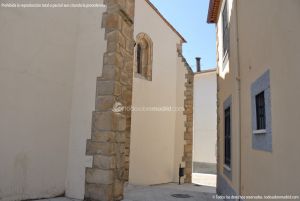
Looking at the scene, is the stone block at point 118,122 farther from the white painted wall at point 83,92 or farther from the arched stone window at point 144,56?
the arched stone window at point 144,56

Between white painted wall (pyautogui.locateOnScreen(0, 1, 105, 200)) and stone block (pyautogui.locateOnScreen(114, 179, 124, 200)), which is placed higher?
white painted wall (pyautogui.locateOnScreen(0, 1, 105, 200))

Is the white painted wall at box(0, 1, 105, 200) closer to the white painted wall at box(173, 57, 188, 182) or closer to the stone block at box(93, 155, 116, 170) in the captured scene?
the stone block at box(93, 155, 116, 170)

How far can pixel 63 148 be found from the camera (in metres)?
5.35

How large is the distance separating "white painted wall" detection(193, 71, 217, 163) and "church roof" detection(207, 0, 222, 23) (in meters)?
12.1

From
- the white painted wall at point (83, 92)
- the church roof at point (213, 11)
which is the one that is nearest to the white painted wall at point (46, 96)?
the white painted wall at point (83, 92)

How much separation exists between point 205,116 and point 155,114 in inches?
437

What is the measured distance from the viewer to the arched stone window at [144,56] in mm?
10586

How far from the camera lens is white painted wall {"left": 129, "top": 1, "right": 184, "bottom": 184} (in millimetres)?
9733

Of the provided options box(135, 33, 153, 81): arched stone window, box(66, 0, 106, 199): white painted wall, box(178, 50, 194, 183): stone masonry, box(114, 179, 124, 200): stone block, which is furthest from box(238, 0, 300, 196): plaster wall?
box(178, 50, 194, 183): stone masonry

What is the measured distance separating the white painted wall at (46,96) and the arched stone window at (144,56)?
193 inches

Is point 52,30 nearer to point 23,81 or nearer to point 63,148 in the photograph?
point 23,81

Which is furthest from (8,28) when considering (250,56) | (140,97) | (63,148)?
(140,97)

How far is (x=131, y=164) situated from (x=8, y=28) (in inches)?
231

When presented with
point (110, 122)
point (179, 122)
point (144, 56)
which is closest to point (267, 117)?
point (110, 122)
